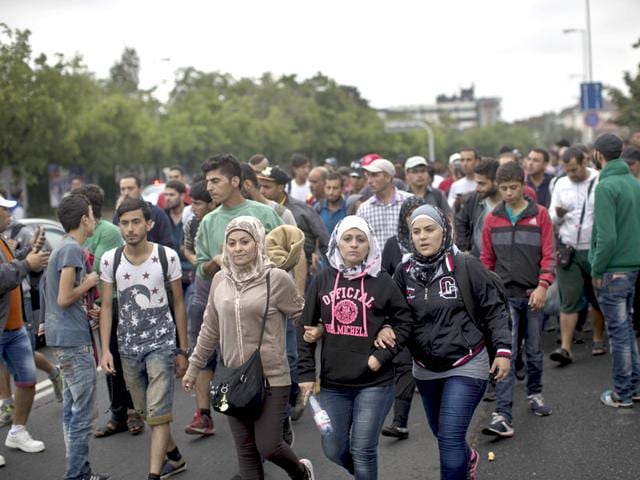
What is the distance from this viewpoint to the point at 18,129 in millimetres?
32125

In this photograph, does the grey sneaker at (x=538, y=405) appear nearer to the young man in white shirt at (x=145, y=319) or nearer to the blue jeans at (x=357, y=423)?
the blue jeans at (x=357, y=423)

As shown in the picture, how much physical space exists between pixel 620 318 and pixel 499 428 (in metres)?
1.36

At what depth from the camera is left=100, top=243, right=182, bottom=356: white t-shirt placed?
19.0 feet

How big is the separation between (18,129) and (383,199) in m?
26.8

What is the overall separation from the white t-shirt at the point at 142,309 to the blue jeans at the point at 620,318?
11.1 ft

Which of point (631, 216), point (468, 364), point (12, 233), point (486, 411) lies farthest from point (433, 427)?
point (12, 233)

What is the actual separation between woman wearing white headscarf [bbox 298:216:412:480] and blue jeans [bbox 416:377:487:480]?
309mm

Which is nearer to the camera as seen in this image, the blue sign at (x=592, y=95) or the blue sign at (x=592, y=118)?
the blue sign at (x=592, y=118)

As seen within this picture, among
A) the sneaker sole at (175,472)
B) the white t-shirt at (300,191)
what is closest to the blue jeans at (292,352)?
the sneaker sole at (175,472)

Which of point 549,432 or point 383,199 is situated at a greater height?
point 383,199

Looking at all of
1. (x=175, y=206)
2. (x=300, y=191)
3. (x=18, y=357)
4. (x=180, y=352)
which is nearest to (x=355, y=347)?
(x=180, y=352)

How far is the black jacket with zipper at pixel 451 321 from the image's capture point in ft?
15.8

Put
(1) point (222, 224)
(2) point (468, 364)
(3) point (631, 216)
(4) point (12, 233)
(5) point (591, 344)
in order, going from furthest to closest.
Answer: (5) point (591, 344) < (4) point (12, 233) < (3) point (631, 216) < (1) point (222, 224) < (2) point (468, 364)

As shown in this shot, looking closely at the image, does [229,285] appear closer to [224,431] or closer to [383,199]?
[224,431]
